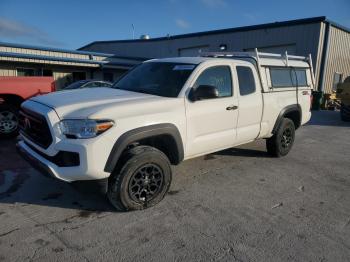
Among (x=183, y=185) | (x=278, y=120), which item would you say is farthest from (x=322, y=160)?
(x=183, y=185)

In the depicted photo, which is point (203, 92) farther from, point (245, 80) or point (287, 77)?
point (287, 77)

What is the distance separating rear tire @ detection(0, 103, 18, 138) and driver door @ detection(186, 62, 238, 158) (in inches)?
200

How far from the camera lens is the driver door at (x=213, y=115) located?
4.48 m

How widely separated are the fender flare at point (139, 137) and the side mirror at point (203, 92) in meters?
0.56

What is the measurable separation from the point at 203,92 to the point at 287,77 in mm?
2831

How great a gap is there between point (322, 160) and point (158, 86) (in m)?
4.15

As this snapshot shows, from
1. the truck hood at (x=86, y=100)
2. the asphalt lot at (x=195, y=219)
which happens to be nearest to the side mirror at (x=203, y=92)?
the truck hood at (x=86, y=100)

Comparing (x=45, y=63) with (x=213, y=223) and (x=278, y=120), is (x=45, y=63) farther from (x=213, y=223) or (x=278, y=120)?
(x=213, y=223)

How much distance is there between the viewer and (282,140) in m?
6.71

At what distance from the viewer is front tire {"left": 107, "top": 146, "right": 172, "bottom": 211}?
12.5 feet

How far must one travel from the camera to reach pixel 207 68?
15.7 feet

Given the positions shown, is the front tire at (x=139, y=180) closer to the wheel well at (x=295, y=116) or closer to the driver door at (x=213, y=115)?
the driver door at (x=213, y=115)

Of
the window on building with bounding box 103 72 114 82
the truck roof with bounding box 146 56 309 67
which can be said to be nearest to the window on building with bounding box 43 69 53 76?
the window on building with bounding box 103 72 114 82

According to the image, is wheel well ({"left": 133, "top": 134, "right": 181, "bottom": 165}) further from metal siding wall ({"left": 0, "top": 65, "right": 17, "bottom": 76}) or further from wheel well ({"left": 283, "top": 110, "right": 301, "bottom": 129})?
metal siding wall ({"left": 0, "top": 65, "right": 17, "bottom": 76})
